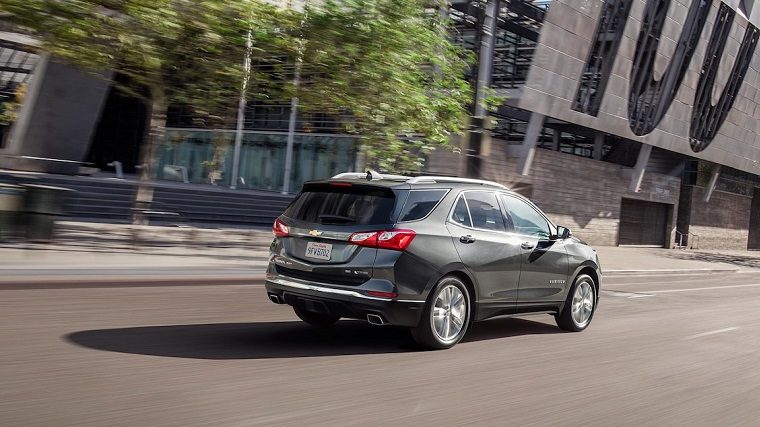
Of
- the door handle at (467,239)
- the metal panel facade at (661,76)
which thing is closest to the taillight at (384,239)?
the door handle at (467,239)

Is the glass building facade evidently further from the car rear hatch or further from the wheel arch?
the car rear hatch

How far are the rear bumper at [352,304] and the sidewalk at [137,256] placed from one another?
5220 mm

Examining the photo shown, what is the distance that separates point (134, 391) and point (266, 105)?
14.4 metres

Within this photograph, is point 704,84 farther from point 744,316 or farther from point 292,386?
point 292,386

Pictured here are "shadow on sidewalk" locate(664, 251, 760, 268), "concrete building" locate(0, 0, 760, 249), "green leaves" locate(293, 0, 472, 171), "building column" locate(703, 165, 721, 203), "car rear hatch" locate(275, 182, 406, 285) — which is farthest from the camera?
"building column" locate(703, 165, 721, 203)

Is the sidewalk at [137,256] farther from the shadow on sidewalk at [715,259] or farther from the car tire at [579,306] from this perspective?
the shadow on sidewalk at [715,259]

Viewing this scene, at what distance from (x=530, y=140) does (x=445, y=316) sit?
2560 cm

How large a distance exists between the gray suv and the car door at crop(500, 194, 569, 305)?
0.07ft

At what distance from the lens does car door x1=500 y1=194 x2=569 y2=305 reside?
820 centimetres

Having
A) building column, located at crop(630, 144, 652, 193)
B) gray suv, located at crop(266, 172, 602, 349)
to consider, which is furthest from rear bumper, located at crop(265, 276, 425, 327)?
building column, located at crop(630, 144, 652, 193)

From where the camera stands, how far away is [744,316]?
12531 mm

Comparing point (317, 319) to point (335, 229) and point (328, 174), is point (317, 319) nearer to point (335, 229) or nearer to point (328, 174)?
point (335, 229)

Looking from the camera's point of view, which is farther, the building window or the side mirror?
the building window

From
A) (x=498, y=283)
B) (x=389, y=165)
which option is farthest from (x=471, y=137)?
(x=498, y=283)
